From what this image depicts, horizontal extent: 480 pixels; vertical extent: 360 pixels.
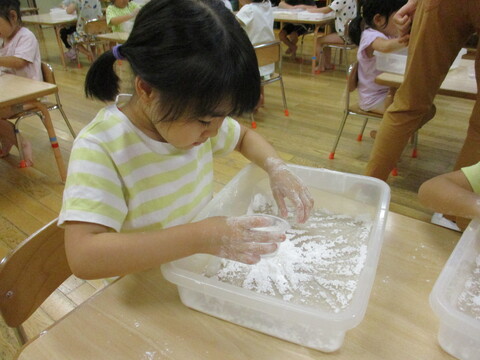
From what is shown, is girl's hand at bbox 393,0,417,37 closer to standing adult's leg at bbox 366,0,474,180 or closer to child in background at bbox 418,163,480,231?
standing adult's leg at bbox 366,0,474,180

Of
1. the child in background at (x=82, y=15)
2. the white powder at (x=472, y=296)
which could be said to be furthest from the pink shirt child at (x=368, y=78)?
the child in background at (x=82, y=15)

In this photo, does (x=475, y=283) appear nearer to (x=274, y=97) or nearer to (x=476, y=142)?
(x=476, y=142)

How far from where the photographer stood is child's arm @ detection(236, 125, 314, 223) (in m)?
0.78

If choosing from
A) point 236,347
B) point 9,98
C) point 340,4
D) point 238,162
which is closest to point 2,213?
point 9,98

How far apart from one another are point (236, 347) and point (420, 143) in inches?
99.2

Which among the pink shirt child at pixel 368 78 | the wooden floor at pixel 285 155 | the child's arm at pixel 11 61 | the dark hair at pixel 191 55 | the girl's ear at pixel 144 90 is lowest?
the wooden floor at pixel 285 155

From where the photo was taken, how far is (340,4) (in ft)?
12.9

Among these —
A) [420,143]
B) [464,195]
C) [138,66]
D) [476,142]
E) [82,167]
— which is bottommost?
[420,143]

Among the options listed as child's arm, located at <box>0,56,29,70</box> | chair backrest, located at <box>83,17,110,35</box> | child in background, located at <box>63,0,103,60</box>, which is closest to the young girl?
child's arm, located at <box>0,56,29,70</box>

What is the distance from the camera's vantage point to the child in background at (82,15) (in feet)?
15.3

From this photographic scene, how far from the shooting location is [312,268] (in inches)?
26.9

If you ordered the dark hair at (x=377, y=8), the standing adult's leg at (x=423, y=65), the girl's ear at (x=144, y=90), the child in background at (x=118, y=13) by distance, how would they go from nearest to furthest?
the girl's ear at (x=144, y=90) → the standing adult's leg at (x=423, y=65) → the dark hair at (x=377, y=8) → the child in background at (x=118, y=13)

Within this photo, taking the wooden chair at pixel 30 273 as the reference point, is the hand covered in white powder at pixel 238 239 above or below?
above

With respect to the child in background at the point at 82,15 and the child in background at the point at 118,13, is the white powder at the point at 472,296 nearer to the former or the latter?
the child in background at the point at 118,13
